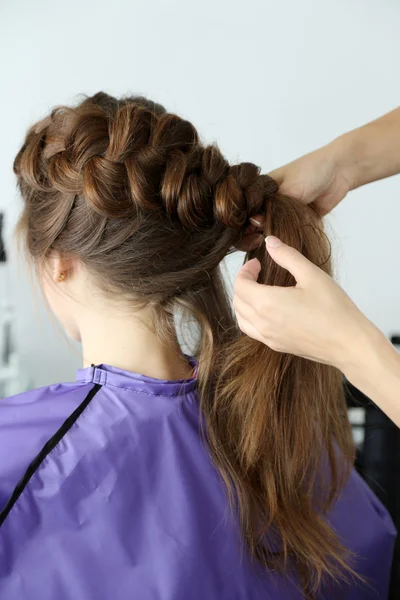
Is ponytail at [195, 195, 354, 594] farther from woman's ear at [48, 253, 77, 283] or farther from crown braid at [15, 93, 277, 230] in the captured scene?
woman's ear at [48, 253, 77, 283]

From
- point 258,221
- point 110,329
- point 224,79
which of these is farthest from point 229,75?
point 110,329

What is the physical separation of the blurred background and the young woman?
93 cm

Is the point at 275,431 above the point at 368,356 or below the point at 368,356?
below

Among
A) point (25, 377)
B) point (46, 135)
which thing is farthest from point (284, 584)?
point (25, 377)

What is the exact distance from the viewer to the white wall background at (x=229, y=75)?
2.12m

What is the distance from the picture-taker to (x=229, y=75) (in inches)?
87.3

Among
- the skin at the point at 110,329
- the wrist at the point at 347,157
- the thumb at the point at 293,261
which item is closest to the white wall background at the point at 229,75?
the wrist at the point at 347,157

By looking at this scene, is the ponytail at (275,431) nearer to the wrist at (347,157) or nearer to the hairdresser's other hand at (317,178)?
the hairdresser's other hand at (317,178)

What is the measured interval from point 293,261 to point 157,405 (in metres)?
0.36

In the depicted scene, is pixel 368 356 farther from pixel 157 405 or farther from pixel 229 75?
pixel 229 75

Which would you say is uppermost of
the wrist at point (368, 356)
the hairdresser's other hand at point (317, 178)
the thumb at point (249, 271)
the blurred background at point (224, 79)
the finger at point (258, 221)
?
the blurred background at point (224, 79)

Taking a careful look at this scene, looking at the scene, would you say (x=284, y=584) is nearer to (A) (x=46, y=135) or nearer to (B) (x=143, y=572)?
(B) (x=143, y=572)

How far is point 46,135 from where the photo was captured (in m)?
1.16

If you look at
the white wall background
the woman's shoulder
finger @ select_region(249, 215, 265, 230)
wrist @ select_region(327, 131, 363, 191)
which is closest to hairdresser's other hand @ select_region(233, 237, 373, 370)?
finger @ select_region(249, 215, 265, 230)
